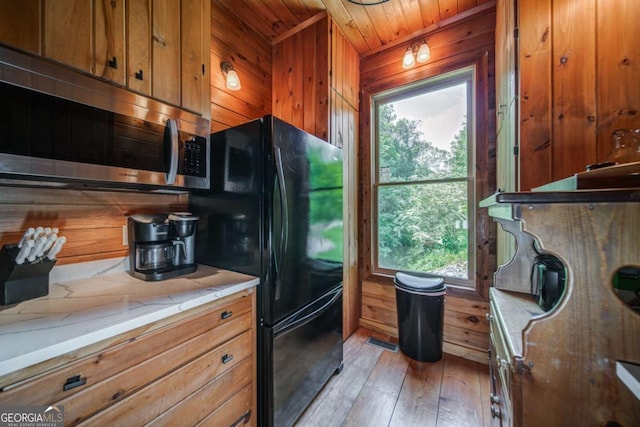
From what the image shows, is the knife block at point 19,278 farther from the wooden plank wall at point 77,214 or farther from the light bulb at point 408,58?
the light bulb at point 408,58

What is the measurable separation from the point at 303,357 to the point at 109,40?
1882 mm

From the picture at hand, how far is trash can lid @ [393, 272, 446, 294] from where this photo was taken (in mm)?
1888

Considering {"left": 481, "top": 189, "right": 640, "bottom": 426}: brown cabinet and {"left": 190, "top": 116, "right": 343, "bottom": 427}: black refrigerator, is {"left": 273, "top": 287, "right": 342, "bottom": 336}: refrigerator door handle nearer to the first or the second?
{"left": 190, "top": 116, "right": 343, "bottom": 427}: black refrigerator

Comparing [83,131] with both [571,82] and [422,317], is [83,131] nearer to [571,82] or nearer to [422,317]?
[571,82]

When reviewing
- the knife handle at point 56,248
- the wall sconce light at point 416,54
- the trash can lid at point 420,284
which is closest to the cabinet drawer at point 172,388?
the knife handle at point 56,248

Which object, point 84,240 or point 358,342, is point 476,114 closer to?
point 358,342

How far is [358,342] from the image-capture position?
7.27ft

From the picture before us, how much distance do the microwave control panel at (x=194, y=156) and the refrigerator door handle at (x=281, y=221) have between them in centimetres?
48

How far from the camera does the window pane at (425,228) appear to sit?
6.97 feet

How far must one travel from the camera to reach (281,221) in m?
1.25

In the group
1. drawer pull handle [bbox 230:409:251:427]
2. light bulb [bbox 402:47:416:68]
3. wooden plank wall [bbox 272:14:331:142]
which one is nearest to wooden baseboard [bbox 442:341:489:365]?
drawer pull handle [bbox 230:409:251:427]

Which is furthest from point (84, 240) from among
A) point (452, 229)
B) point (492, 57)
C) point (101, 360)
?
point (492, 57)

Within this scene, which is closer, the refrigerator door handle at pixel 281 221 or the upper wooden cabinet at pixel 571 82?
the upper wooden cabinet at pixel 571 82

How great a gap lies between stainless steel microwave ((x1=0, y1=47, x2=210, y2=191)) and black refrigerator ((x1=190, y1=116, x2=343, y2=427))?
0.28 meters
